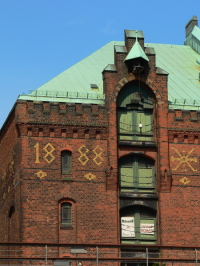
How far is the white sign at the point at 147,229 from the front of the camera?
160ft

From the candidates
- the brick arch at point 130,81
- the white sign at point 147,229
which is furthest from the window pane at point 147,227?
the brick arch at point 130,81

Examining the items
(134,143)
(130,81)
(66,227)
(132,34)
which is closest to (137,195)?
(134,143)

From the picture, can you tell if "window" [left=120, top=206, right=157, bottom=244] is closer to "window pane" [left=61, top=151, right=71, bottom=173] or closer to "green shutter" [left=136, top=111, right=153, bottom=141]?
"window pane" [left=61, top=151, right=71, bottom=173]

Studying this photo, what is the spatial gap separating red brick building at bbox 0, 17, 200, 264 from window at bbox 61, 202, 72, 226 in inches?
2.5

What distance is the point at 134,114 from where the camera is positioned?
2000 inches

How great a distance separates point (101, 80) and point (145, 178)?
8.73 meters

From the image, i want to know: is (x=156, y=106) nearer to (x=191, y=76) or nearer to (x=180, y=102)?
(x=180, y=102)

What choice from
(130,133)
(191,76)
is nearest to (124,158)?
(130,133)

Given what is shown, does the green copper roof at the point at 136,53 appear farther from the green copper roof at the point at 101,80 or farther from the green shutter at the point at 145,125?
the green shutter at the point at 145,125

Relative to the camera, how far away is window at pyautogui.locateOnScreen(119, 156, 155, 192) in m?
49.5

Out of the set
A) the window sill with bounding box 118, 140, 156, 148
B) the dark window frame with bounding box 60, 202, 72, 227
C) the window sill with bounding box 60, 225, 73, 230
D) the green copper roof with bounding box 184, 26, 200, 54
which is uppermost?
the green copper roof with bounding box 184, 26, 200, 54

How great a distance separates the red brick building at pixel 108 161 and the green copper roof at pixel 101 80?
0.14 m

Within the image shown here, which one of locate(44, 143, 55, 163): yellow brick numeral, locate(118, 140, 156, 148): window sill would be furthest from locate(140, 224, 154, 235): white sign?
locate(44, 143, 55, 163): yellow brick numeral

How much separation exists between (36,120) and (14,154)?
3.22 metres
